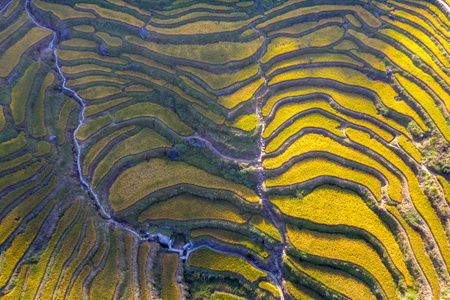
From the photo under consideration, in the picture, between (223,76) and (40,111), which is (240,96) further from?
(40,111)

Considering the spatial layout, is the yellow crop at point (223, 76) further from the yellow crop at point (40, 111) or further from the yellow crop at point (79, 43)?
the yellow crop at point (40, 111)

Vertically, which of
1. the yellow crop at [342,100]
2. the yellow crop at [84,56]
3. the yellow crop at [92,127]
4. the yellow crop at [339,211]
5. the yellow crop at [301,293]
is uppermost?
the yellow crop at [84,56]

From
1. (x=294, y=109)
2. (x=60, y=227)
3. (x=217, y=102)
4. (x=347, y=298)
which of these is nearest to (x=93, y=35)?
(x=217, y=102)

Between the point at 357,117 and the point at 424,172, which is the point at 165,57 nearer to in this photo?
the point at 357,117

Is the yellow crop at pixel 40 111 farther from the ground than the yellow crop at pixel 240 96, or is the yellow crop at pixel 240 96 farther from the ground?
the yellow crop at pixel 240 96

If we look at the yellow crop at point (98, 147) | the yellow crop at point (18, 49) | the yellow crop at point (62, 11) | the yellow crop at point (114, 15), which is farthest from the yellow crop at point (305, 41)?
the yellow crop at point (18, 49)

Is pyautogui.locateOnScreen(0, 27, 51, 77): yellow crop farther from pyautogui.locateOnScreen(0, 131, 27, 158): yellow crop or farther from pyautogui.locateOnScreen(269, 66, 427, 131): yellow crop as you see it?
pyautogui.locateOnScreen(269, 66, 427, 131): yellow crop

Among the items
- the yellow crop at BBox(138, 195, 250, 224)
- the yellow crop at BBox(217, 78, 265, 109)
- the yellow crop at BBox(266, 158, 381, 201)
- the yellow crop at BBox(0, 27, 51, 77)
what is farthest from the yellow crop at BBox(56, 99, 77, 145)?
the yellow crop at BBox(266, 158, 381, 201)

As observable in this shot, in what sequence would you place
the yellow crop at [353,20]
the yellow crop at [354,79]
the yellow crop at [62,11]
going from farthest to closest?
the yellow crop at [62,11] → the yellow crop at [353,20] → the yellow crop at [354,79]
